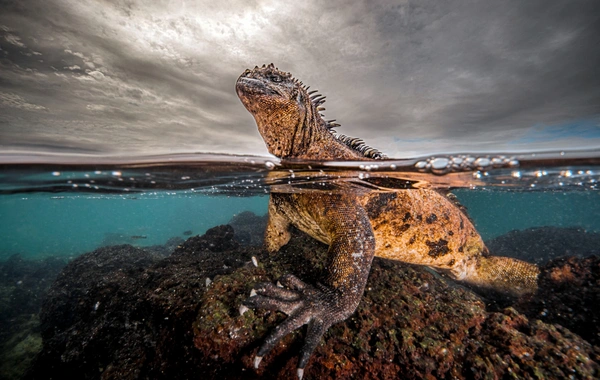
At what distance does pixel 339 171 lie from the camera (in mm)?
4418

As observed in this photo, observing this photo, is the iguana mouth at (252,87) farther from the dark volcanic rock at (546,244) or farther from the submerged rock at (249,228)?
the dark volcanic rock at (546,244)

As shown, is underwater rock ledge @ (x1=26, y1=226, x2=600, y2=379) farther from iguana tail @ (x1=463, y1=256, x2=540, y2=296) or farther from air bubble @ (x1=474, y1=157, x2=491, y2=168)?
air bubble @ (x1=474, y1=157, x2=491, y2=168)

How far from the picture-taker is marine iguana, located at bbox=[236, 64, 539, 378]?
2.82 metres

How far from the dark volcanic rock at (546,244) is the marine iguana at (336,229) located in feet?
42.3

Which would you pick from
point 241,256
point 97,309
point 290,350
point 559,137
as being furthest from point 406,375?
point 559,137

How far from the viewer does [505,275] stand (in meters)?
5.39

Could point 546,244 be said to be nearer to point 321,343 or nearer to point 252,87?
point 321,343

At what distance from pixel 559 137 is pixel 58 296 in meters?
23.8

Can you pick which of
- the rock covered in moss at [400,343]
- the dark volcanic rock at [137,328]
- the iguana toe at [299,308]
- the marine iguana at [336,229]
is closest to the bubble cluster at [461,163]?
the marine iguana at [336,229]

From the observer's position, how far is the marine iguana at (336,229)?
282 centimetres

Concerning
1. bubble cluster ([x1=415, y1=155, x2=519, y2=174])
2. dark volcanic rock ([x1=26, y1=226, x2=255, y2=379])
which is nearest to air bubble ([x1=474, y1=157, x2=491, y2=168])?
bubble cluster ([x1=415, y1=155, x2=519, y2=174])

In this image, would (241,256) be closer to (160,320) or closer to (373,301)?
(160,320)

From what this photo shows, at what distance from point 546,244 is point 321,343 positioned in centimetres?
2283

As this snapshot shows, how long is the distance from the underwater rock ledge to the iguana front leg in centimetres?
23
